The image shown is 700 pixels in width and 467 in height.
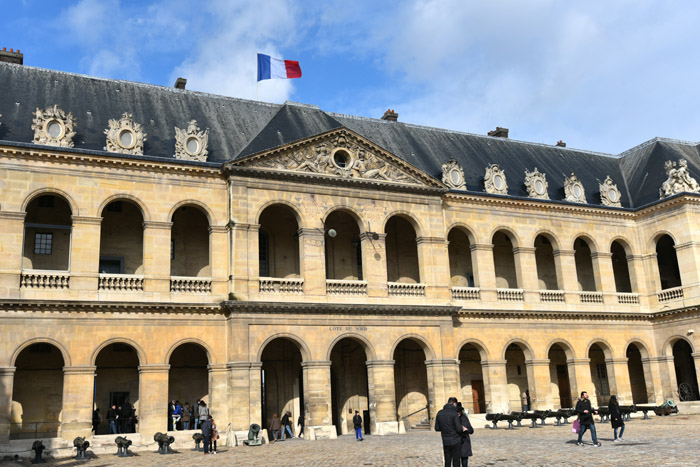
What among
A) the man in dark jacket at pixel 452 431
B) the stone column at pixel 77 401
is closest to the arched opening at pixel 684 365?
the man in dark jacket at pixel 452 431

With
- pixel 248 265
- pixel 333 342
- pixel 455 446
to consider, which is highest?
pixel 248 265

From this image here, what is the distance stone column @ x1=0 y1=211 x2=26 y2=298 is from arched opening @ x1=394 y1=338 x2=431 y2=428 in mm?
16648

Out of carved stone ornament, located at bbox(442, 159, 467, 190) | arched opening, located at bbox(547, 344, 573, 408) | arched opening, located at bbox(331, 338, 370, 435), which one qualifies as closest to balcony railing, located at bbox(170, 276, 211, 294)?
arched opening, located at bbox(331, 338, 370, 435)

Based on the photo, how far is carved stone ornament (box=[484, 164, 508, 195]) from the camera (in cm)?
3516

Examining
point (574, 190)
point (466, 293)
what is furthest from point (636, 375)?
point (466, 293)

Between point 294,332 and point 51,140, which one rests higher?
point 51,140

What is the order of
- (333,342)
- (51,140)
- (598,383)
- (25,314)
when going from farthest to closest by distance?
(598,383), (333,342), (51,140), (25,314)

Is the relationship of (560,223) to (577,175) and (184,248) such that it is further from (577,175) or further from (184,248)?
(184,248)

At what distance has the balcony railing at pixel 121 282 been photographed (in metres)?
26.7

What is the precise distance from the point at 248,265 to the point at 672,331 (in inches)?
871

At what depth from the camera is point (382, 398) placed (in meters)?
29.2

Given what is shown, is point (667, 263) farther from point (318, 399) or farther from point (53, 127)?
point (53, 127)

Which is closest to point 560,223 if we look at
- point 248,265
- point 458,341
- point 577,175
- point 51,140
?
point 577,175

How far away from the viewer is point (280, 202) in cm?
2938
